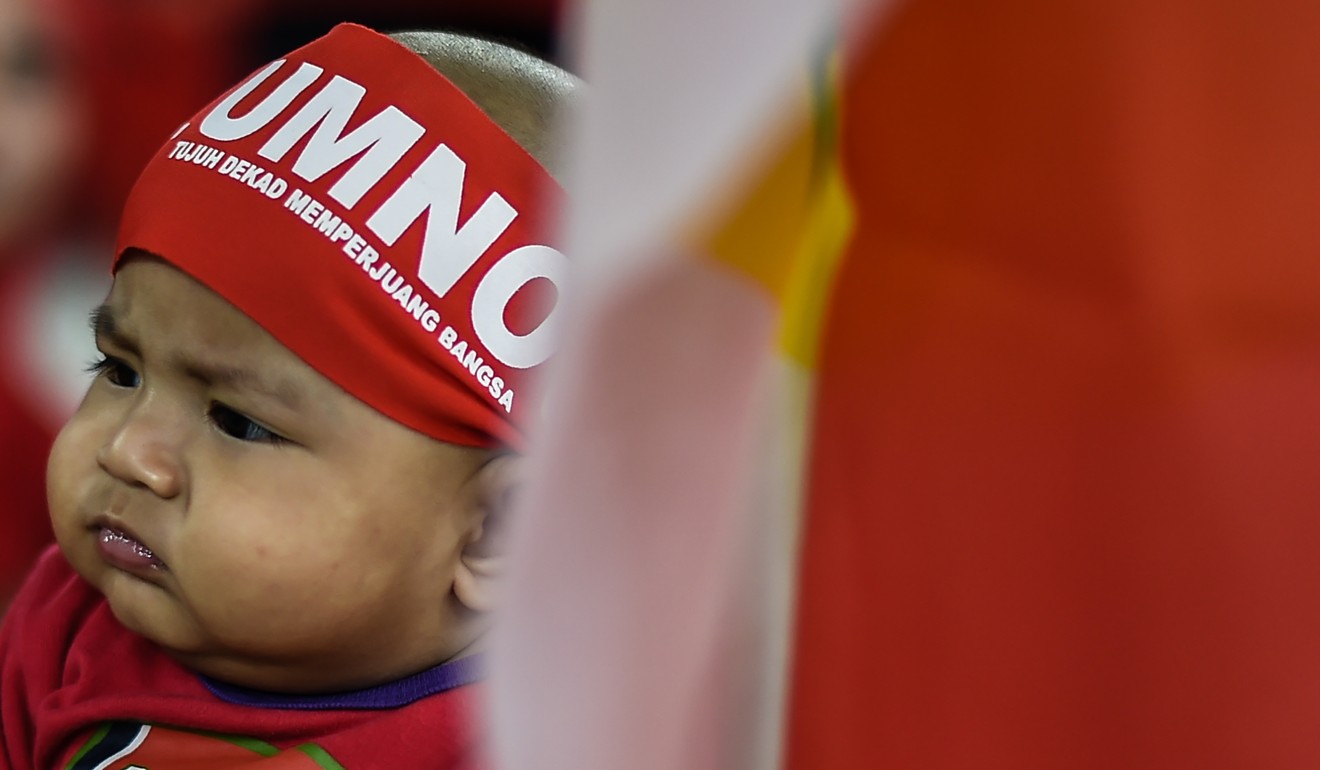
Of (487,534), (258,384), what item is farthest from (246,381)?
(487,534)

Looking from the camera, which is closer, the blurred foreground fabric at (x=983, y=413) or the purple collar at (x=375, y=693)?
the blurred foreground fabric at (x=983, y=413)

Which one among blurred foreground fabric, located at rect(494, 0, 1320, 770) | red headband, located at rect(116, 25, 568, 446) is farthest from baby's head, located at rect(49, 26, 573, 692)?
blurred foreground fabric, located at rect(494, 0, 1320, 770)

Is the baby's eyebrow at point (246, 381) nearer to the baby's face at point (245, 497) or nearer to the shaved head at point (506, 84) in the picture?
the baby's face at point (245, 497)

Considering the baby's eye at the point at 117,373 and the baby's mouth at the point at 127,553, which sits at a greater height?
the baby's eye at the point at 117,373

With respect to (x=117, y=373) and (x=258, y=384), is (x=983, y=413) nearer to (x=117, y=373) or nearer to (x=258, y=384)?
(x=258, y=384)

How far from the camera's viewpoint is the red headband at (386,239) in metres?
0.63

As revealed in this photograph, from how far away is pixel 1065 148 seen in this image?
0.35 meters

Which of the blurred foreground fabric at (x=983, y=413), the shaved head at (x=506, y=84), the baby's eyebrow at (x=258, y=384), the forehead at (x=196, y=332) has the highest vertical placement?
the shaved head at (x=506, y=84)

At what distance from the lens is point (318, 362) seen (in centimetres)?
64

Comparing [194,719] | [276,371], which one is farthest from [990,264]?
[194,719]

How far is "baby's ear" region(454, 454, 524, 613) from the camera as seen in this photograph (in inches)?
26.6

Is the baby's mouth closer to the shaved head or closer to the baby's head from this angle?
the baby's head

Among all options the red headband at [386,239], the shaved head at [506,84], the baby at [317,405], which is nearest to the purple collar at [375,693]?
the baby at [317,405]

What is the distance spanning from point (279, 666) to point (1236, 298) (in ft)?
1.58
